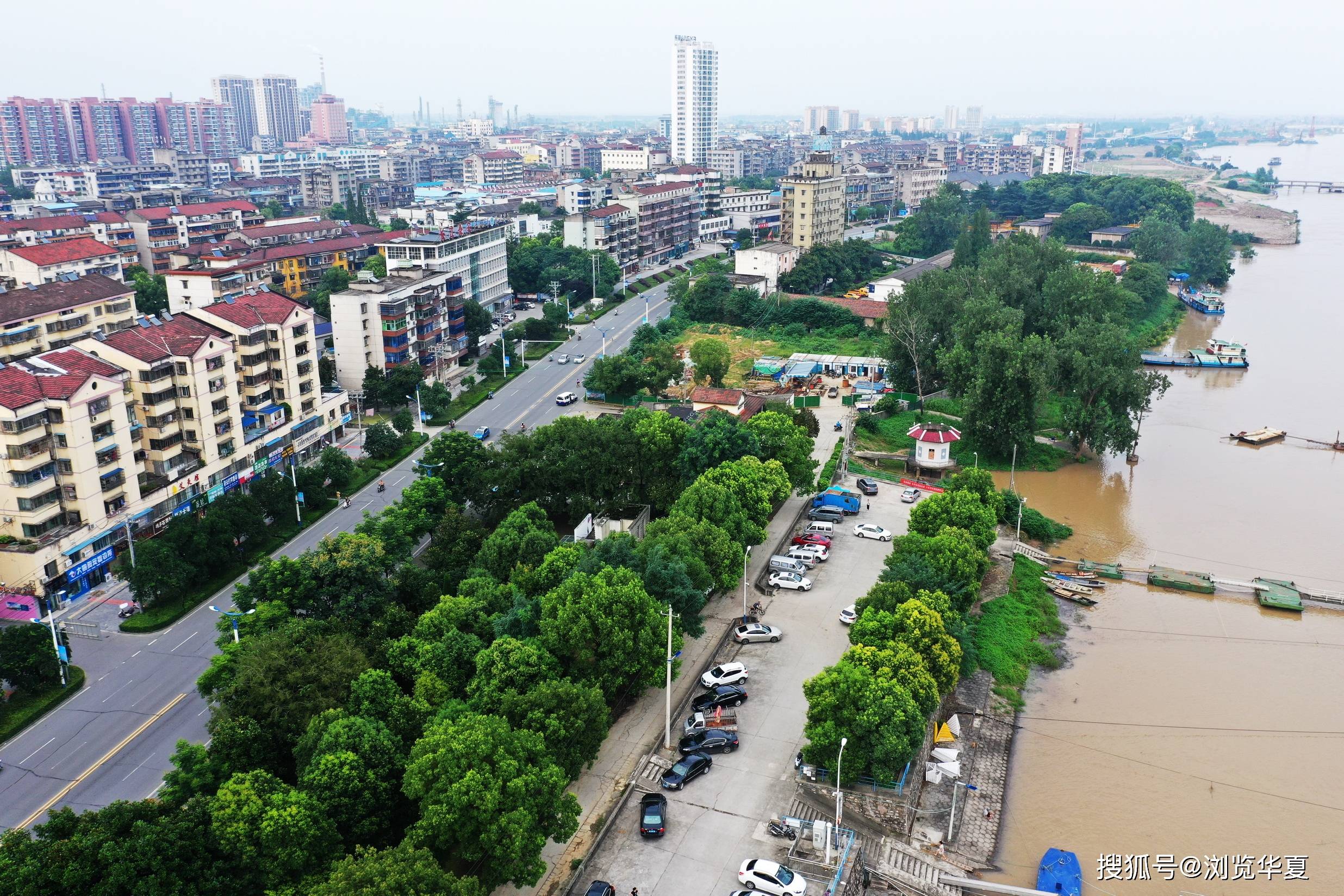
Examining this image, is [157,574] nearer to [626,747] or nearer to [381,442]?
[381,442]

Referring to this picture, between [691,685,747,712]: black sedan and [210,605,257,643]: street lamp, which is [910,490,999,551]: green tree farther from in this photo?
[210,605,257,643]: street lamp

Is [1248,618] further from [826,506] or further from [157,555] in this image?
[157,555]

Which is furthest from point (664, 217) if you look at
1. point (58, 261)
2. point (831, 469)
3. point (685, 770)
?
point (685, 770)

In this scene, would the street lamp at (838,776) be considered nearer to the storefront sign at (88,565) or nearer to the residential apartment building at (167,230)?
the storefront sign at (88,565)

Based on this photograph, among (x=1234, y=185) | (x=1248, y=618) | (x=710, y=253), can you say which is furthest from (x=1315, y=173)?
(x=1248, y=618)

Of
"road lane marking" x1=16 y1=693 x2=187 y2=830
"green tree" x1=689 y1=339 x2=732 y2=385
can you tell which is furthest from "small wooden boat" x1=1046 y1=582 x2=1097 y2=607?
"road lane marking" x1=16 y1=693 x2=187 y2=830
